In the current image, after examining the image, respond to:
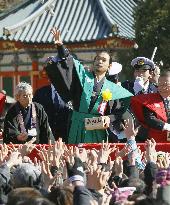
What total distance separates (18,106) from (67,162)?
2829 millimetres

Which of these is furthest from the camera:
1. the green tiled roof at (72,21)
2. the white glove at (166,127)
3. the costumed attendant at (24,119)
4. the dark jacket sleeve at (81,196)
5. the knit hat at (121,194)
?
the green tiled roof at (72,21)

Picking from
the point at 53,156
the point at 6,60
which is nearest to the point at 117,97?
the point at 53,156

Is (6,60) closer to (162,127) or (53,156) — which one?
(162,127)

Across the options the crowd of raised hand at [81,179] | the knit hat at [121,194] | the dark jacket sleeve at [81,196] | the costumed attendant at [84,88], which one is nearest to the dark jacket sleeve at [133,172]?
the crowd of raised hand at [81,179]

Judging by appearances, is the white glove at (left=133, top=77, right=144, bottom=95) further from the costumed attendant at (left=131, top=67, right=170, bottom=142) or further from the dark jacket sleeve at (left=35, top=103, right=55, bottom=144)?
the dark jacket sleeve at (left=35, top=103, right=55, bottom=144)

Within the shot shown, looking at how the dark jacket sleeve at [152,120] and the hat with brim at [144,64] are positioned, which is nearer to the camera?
the dark jacket sleeve at [152,120]

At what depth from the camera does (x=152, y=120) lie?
25.4 feet

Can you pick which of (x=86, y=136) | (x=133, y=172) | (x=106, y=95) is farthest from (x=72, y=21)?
(x=133, y=172)

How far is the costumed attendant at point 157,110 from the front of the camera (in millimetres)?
7703

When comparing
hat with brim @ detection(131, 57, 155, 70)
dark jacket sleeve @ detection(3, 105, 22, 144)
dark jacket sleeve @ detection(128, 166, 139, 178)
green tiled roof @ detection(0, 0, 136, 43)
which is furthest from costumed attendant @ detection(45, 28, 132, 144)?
green tiled roof @ detection(0, 0, 136, 43)

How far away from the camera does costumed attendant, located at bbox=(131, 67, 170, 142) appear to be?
7.70 m

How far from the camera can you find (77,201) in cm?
436

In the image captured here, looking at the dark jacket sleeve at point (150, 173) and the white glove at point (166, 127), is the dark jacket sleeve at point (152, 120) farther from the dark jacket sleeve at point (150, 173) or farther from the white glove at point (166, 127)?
the dark jacket sleeve at point (150, 173)

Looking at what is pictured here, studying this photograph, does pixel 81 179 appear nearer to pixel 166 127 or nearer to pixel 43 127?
pixel 166 127
